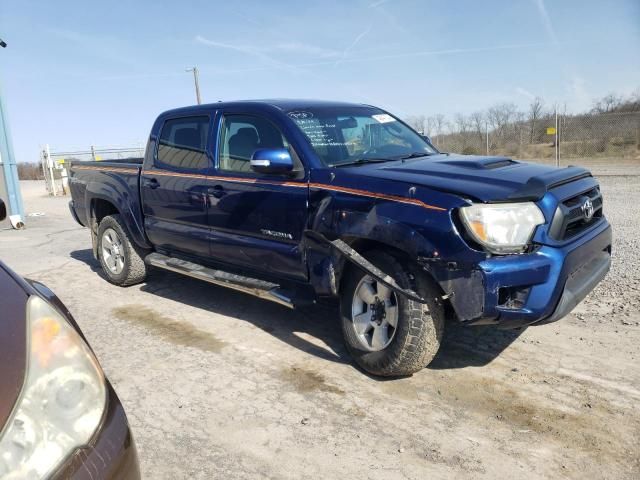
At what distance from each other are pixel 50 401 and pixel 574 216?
3.07 metres

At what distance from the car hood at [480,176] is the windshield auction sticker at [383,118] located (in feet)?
3.01

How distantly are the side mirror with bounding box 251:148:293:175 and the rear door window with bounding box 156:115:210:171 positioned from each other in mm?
1050

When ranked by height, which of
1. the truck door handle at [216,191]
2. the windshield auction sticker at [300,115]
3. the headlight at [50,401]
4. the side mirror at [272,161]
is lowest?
the headlight at [50,401]

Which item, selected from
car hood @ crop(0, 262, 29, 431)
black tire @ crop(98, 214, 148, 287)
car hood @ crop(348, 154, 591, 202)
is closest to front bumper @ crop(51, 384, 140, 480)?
car hood @ crop(0, 262, 29, 431)

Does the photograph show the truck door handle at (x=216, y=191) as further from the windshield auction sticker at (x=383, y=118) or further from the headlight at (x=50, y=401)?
the headlight at (x=50, y=401)

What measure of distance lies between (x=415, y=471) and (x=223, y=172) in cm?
291

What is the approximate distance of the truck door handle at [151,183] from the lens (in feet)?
17.3

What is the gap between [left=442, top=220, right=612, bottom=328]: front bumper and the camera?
2.94 metres

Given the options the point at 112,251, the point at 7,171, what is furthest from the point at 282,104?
the point at 7,171

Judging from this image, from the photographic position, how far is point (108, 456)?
152cm

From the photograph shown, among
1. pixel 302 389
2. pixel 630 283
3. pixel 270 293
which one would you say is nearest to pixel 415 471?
pixel 302 389

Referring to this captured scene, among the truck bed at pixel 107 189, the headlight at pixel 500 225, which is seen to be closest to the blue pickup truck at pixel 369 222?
the headlight at pixel 500 225

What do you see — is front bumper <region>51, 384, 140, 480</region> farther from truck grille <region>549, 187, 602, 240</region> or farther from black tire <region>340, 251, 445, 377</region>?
truck grille <region>549, 187, 602, 240</region>

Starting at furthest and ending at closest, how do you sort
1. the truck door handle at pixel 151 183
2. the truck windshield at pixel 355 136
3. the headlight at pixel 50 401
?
the truck door handle at pixel 151 183 → the truck windshield at pixel 355 136 → the headlight at pixel 50 401
